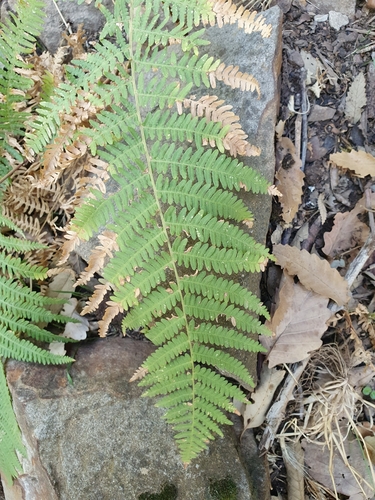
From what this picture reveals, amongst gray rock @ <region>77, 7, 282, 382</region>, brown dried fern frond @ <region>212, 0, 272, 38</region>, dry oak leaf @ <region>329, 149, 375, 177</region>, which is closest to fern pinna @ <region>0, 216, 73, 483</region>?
gray rock @ <region>77, 7, 282, 382</region>

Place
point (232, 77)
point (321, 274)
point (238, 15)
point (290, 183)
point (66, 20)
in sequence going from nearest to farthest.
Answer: point (238, 15)
point (232, 77)
point (321, 274)
point (290, 183)
point (66, 20)

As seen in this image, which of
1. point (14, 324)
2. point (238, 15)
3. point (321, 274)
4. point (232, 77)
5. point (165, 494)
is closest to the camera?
point (238, 15)

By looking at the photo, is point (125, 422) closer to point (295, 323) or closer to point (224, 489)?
point (224, 489)

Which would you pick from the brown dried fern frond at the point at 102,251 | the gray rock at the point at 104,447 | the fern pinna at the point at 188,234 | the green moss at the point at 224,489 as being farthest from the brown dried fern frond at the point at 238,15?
the green moss at the point at 224,489

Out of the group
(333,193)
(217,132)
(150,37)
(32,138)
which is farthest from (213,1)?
(333,193)

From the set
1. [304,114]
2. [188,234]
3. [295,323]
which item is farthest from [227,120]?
[295,323]

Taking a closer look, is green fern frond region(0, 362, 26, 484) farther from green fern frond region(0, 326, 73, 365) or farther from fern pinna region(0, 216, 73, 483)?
green fern frond region(0, 326, 73, 365)

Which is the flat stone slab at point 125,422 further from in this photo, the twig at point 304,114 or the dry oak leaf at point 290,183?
the twig at point 304,114

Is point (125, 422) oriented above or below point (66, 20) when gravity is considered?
below
